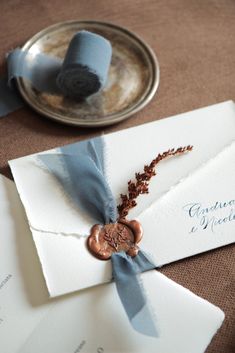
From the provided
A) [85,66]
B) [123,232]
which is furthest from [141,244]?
[85,66]

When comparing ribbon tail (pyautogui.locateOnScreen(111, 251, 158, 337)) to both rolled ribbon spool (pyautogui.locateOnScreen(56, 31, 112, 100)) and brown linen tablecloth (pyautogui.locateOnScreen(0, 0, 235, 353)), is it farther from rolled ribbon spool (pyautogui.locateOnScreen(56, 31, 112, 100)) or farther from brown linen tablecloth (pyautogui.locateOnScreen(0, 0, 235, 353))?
rolled ribbon spool (pyautogui.locateOnScreen(56, 31, 112, 100))

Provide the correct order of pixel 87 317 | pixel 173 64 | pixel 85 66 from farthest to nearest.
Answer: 1. pixel 173 64
2. pixel 85 66
3. pixel 87 317

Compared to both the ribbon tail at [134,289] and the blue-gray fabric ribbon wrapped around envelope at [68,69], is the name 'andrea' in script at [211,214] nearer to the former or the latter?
the ribbon tail at [134,289]

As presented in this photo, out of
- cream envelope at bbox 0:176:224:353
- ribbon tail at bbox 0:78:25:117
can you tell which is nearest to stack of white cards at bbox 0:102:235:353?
cream envelope at bbox 0:176:224:353

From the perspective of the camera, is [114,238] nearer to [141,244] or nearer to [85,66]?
[141,244]

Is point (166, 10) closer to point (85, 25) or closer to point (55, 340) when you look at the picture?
point (85, 25)

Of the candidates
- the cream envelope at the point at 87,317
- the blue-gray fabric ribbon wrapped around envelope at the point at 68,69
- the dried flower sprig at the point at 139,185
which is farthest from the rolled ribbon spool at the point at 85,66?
the cream envelope at the point at 87,317
